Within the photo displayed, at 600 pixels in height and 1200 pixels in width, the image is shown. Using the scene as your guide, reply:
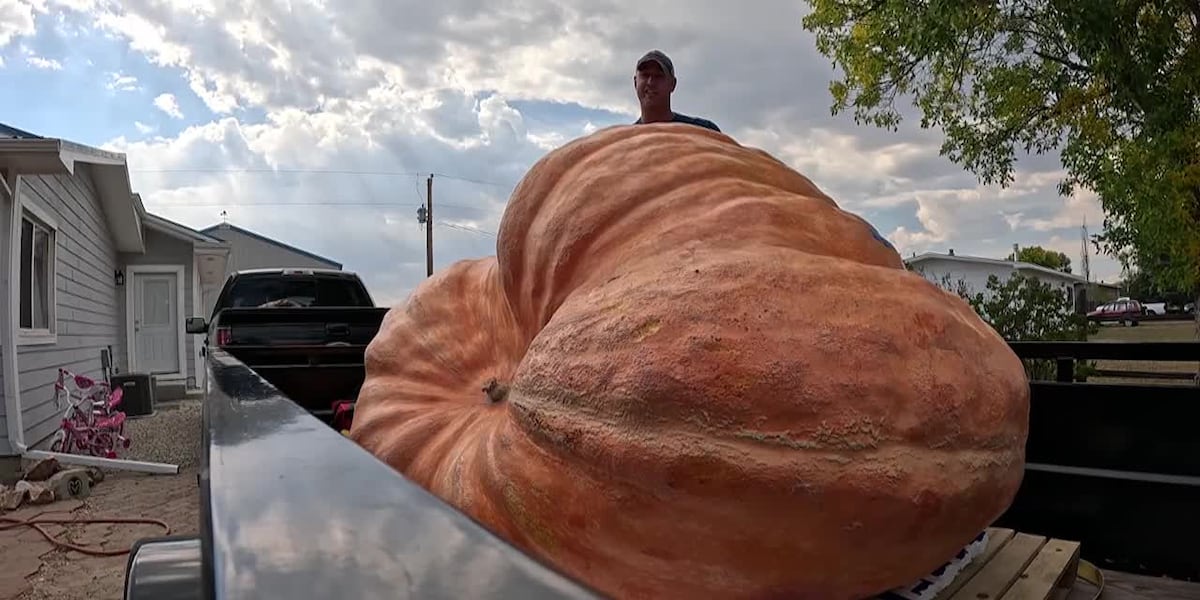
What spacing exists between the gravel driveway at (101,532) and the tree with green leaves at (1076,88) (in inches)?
322

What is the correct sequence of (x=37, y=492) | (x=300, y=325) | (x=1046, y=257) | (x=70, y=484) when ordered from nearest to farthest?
(x=300, y=325) → (x=37, y=492) → (x=70, y=484) → (x=1046, y=257)

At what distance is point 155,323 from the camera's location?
16.4 meters

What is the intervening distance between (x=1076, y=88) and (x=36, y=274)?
40.1 feet

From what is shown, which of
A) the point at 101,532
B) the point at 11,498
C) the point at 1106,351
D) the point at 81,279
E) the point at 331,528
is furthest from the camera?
the point at 81,279

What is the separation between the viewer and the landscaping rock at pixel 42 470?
666cm

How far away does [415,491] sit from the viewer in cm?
51

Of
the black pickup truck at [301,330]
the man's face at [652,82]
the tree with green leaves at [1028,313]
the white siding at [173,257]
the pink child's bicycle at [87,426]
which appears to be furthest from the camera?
the white siding at [173,257]

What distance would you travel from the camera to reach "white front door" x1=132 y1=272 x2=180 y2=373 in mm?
16078

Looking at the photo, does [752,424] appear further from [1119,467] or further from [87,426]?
[87,426]

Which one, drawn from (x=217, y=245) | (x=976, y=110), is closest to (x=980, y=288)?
(x=976, y=110)

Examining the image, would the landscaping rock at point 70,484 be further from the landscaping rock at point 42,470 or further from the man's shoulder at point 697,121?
the man's shoulder at point 697,121

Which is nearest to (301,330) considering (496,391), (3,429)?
(3,429)

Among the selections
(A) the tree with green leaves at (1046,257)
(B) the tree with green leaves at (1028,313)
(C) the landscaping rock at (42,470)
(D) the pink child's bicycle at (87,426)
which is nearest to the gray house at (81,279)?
(D) the pink child's bicycle at (87,426)

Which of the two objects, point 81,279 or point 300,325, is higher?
point 81,279
